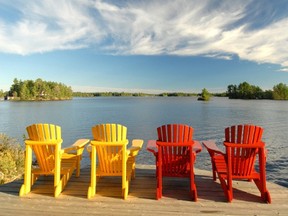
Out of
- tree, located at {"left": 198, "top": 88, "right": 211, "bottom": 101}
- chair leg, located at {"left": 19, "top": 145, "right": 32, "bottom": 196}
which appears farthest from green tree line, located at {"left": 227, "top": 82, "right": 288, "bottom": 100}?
chair leg, located at {"left": 19, "top": 145, "right": 32, "bottom": 196}

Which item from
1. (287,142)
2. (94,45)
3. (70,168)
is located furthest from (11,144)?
(94,45)

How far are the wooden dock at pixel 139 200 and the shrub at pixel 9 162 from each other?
7.99 feet

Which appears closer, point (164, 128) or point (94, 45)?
point (164, 128)

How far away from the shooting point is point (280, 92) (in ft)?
340

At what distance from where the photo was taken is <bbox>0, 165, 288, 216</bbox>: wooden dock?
2.98 metres

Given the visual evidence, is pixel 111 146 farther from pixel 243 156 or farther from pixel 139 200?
pixel 243 156

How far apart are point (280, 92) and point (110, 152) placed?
12055 cm

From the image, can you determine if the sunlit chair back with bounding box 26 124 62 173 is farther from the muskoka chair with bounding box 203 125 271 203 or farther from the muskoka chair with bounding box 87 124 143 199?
the muskoka chair with bounding box 203 125 271 203

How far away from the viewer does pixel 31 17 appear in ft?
56.9

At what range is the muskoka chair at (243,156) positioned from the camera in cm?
334

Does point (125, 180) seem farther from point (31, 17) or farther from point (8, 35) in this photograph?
point (8, 35)

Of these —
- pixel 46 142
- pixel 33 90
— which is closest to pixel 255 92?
pixel 33 90

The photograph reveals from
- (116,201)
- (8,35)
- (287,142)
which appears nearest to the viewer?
(116,201)

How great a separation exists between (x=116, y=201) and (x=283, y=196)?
270 centimetres
